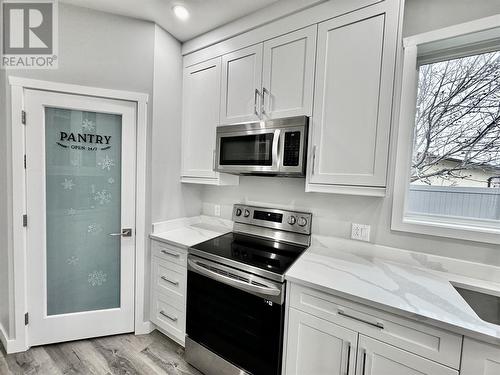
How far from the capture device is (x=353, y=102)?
145 centimetres

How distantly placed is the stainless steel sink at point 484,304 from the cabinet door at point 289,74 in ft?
4.61

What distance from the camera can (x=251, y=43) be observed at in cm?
183

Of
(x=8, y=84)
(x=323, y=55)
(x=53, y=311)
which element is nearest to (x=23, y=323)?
(x=53, y=311)

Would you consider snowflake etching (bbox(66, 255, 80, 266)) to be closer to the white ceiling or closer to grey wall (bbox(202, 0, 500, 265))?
grey wall (bbox(202, 0, 500, 265))

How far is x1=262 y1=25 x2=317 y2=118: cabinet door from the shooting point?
62.2 inches

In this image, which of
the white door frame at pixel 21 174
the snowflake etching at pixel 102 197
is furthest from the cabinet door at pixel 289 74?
the snowflake etching at pixel 102 197

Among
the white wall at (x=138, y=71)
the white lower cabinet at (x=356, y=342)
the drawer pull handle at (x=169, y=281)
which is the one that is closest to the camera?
the white lower cabinet at (x=356, y=342)

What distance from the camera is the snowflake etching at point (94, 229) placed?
202 centimetres

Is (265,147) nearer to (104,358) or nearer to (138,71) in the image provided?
(138,71)

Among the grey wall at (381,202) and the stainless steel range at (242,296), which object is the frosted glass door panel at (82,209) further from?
the grey wall at (381,202)

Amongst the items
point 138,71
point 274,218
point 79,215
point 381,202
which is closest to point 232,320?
point 274,218

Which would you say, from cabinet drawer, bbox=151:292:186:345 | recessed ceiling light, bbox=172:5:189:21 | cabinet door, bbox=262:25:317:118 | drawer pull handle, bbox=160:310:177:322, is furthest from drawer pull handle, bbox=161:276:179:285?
recessed ceiling light, bbox=172:5:189:21

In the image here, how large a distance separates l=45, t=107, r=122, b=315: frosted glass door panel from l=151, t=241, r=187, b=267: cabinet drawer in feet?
1.08

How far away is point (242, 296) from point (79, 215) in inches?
61.0
